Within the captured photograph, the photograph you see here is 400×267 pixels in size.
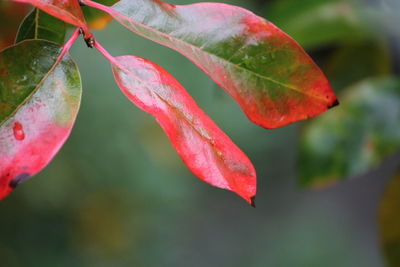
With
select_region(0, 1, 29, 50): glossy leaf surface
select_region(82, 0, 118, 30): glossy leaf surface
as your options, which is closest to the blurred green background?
select_region(0, 1, 29, 50): glossy leaf surface

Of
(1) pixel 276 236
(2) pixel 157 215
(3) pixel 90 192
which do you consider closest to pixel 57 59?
(3) pixel 90 192

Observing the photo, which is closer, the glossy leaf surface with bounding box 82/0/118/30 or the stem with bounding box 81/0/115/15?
the stem with bounding box 81/0/115/15

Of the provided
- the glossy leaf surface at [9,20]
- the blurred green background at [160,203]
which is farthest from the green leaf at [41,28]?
the blurred green background at [160,203]

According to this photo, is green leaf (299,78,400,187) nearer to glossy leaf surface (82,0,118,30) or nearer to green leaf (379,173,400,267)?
green leaf (379,173,400,267)

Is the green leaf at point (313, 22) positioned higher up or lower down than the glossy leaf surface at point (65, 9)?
lower down

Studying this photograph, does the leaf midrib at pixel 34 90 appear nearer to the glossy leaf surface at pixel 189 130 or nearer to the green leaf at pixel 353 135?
the glossy leaf surface at pixel 189 130

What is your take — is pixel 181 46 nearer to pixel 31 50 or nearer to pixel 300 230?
pixel 31 50
